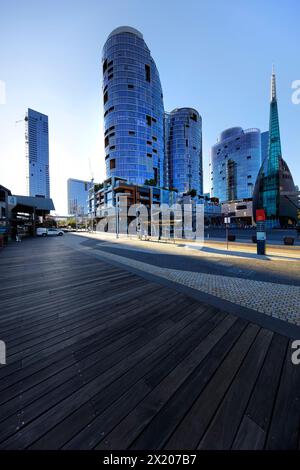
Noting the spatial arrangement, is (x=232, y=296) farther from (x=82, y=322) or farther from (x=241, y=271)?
(x=82, y=322)

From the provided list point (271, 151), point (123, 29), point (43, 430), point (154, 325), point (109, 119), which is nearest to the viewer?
point (43, 430)

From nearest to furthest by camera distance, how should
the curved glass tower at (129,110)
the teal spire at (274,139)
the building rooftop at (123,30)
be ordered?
the teal spire at (274,139) → the curved glass tower at (129,110) → the building rooftop at (123,30)

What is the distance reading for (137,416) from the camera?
6.04 ft

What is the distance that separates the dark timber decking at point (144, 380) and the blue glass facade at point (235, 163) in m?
124

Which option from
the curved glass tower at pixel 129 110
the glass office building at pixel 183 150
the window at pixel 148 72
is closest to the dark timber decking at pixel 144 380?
the curved glass tower at pixel 129 110

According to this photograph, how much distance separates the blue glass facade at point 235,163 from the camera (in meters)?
111

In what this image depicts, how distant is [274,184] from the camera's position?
61.5 m

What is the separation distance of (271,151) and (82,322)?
81071 mm

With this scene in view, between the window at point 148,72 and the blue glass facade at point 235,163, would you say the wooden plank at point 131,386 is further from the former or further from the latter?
the blue glass facade at point 235,163

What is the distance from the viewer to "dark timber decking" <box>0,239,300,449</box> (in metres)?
1.69

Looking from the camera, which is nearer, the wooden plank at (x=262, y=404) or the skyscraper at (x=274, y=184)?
the wooden plank at (x=262, y=404)

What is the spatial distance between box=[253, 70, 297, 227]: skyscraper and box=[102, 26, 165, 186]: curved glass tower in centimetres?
4012

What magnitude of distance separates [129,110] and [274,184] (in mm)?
61327
